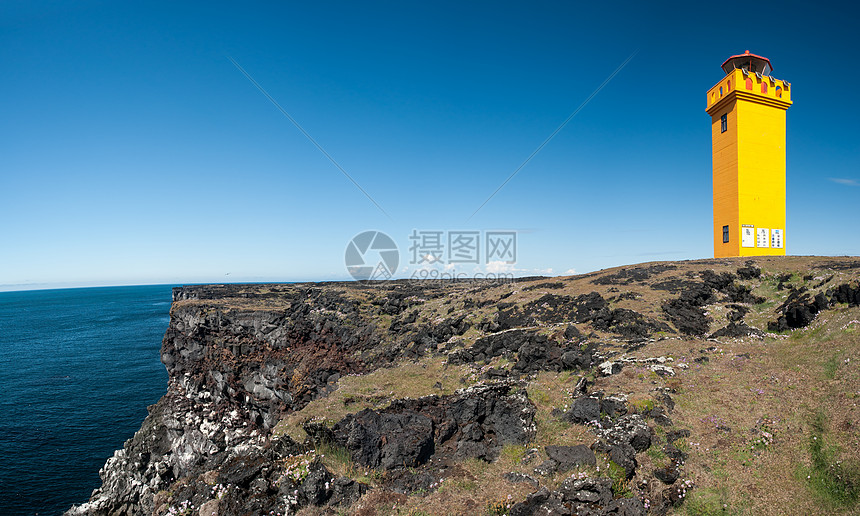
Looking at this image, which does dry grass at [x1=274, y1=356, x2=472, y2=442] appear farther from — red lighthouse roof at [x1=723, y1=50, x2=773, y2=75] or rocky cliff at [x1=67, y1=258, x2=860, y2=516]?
red lighthouse roof at [x1=723, y1=50, x2=773, y2=75]

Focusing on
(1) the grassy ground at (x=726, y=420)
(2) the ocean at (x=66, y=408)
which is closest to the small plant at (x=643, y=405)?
(1) the grassy ground at (x=726, y=420)

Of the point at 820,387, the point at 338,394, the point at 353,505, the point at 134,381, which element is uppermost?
the point at 820,387

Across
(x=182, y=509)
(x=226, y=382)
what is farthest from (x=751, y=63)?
(x=226, y=382)

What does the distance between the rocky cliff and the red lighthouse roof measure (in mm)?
21811

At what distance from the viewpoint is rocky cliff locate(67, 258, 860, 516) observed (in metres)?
13.2

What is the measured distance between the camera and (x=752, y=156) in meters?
39.7

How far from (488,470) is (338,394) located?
31.9 feet

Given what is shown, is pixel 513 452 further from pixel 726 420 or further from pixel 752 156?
pixel 752 156

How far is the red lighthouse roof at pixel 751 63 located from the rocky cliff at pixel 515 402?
2181 cm

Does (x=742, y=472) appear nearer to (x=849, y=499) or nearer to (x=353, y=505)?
(x=849, y=499)

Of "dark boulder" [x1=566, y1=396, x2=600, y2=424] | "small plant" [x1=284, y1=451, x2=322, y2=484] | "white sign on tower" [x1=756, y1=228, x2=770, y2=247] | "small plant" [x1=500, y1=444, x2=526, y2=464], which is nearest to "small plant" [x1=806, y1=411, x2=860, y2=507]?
"dark boulder" [x1=566, y1=396, x2=600, y2=424]

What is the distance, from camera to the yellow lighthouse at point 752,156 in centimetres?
3934

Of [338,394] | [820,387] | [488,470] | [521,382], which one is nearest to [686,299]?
[820,387]

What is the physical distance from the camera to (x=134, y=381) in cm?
6191
